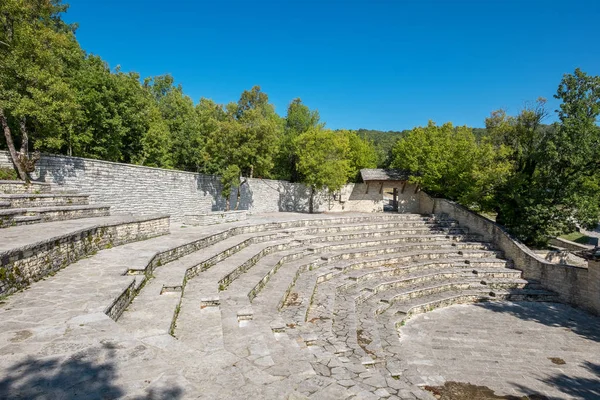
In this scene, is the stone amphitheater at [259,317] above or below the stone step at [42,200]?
below

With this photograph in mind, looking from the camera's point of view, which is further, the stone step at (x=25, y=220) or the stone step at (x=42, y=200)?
the stone step at (x=42, y=200)

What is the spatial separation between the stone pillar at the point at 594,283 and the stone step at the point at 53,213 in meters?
15.1

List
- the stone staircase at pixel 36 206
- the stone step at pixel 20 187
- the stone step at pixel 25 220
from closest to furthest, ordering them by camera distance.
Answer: the stone step at pixel 25 220
the stone staircase at pixel 36 206
the stone step at pixel 20 187

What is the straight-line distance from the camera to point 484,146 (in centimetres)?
1455

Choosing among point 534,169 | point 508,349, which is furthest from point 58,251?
point 534,169

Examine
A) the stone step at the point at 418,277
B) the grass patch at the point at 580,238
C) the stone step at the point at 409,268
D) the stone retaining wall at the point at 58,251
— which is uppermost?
the stone retaining wall at the point at 58,251

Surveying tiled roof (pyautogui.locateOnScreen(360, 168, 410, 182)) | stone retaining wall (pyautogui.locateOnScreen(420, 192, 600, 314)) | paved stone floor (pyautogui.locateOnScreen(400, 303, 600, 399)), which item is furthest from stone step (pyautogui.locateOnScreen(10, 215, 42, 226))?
tiled roof (pyautogui.locateOnScreen(360, 168, 410, 182))

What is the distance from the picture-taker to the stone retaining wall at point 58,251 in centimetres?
414

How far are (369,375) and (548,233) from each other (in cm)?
1234

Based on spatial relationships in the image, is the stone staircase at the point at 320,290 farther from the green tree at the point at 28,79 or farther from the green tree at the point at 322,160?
the green tree at the point at 28,79

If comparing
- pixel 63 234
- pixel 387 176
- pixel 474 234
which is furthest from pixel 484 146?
pixel 63 234

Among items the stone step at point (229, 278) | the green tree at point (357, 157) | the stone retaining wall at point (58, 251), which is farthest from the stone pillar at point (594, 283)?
the green tree at point (357, 157)

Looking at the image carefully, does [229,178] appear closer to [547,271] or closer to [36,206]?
[36,206]

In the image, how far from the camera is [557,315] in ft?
30.6
